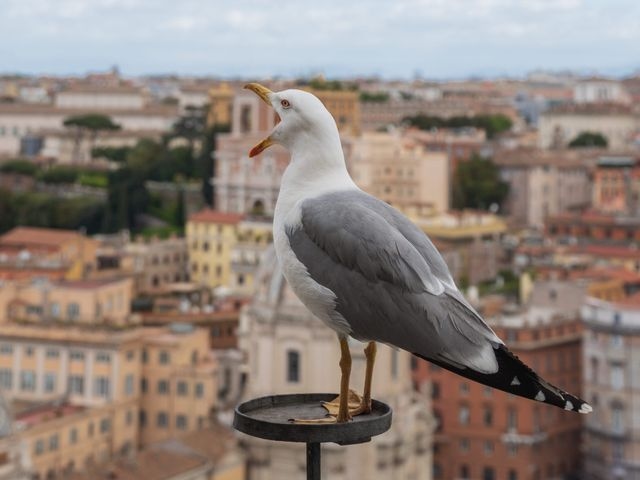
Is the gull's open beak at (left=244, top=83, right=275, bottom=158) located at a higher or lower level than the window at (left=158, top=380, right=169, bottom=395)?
higher

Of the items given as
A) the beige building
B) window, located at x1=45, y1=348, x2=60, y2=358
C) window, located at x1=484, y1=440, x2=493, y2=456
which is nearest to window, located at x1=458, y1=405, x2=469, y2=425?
window, located at x1=484, y1=440, x2=493, y2=456

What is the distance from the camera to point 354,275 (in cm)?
341

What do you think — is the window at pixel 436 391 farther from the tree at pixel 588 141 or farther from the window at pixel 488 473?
the tree at pixel 588 141

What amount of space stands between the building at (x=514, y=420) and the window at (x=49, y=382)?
6.69 m

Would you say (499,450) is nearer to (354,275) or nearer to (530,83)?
(354,275)

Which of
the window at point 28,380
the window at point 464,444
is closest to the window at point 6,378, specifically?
the window at point 28,380

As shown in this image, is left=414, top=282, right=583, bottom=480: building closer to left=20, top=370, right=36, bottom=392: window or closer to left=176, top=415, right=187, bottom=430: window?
left=176, top=415, right=187, bottom=430: window

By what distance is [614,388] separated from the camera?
29.2 m

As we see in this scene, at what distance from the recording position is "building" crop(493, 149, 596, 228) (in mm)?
55688

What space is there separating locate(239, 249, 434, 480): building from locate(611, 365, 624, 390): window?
6899 millimetres

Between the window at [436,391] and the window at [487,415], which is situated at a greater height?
the window at [436,391]

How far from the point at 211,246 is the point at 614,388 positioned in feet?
56.5

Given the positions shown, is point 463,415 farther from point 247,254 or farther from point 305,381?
point 247,254

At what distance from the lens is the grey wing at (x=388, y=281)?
10.9 feet
